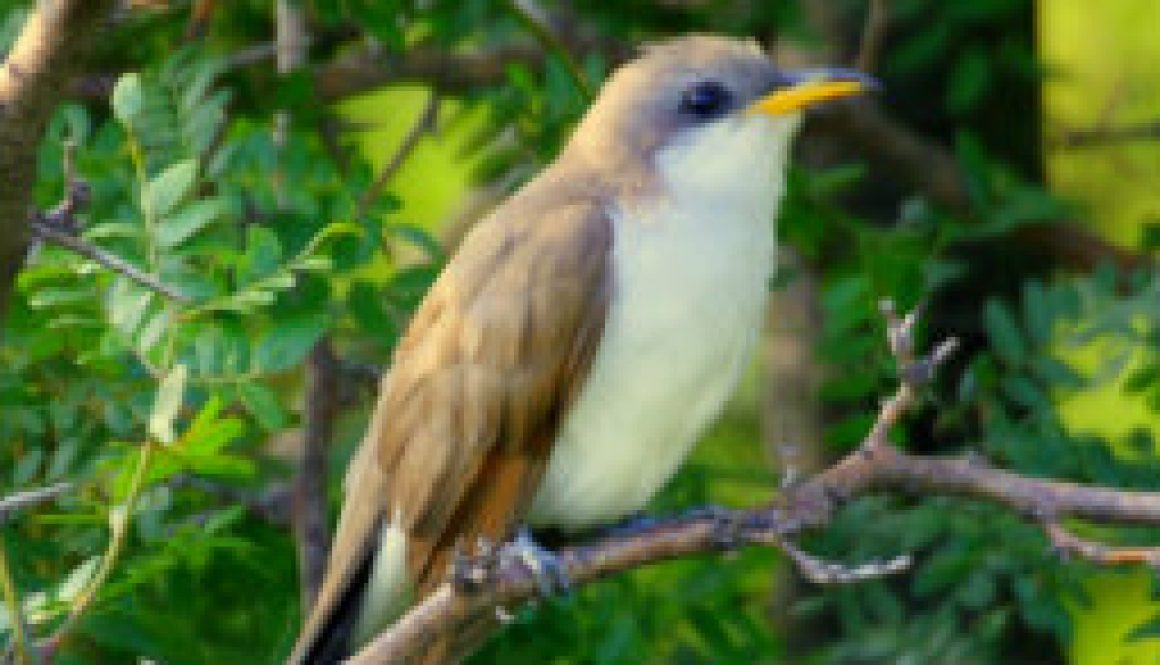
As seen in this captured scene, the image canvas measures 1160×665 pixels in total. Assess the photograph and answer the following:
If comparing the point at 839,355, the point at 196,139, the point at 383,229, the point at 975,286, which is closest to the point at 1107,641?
the point at 839,355

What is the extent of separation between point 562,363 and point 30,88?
4.08ft

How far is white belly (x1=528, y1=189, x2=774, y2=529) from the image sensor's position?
→ 3.80 m

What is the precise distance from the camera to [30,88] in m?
2.81

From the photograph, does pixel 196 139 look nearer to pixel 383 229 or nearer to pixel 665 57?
pixel 383 229

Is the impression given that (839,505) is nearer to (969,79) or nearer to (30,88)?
(30,88)

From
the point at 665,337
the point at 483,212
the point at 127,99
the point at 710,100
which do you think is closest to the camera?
the point at 127,99

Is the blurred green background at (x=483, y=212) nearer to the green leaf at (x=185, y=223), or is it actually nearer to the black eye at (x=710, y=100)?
the green leaf at (x=185, y=223)

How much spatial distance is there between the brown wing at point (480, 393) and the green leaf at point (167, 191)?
81 centimetres

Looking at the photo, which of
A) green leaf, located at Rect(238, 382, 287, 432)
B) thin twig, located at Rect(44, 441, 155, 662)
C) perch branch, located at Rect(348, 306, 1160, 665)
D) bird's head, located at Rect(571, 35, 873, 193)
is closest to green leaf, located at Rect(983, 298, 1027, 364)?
bird's head, located at Rect(571, 35, 873, 193)

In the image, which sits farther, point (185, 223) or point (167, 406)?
point (185, 223)

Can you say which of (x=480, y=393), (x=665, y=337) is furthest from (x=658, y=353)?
(x=480, y=393)

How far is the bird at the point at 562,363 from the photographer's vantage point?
381 centimetres

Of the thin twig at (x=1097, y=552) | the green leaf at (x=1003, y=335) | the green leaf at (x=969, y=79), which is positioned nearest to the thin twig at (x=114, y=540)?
the thin twig at (x=1097, y=552)

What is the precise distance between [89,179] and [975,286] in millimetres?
3083
